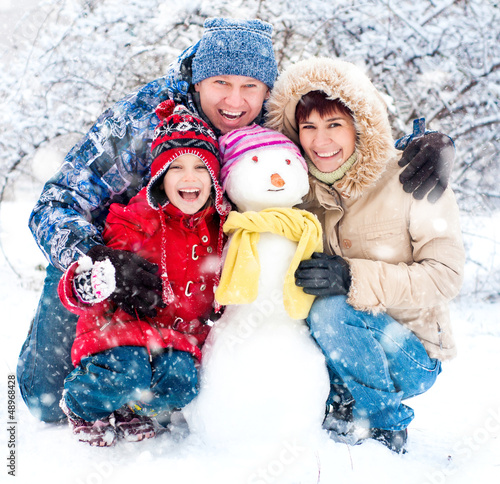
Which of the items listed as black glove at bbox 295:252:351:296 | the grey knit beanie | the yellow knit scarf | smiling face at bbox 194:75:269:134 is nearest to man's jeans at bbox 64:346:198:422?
the yellow knit scarf

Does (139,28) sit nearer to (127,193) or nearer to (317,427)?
(127,193)

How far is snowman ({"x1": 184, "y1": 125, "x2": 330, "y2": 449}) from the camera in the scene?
162cm

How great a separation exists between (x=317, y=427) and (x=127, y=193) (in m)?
1.30

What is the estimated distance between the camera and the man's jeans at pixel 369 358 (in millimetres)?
1775

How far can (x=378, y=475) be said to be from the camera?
1513mm

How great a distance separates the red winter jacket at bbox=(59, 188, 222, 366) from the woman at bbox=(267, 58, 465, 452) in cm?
42

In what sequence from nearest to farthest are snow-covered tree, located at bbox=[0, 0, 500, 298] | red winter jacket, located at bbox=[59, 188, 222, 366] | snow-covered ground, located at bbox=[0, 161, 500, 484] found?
snow-covered ground, located at bbox=[0, 161, 500, 484], red winter jacket, located at bbox=[59, 188, 222, 366], snow-covered tree, located at bbox=[0, 0, 500, 298]

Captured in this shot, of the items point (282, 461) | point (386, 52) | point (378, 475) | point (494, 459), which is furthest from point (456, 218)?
point (386, 52)

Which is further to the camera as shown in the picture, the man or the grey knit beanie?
the grey knit beanie

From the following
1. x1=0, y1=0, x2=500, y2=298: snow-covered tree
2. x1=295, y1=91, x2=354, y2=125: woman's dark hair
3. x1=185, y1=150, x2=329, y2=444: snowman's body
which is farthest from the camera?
x1=0, y1=0, x2=500, y2=298: snow-covered tree

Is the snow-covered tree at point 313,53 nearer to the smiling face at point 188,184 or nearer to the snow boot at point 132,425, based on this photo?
the smiling face at point 188,184

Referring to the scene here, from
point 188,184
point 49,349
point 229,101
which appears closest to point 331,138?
point 229,101

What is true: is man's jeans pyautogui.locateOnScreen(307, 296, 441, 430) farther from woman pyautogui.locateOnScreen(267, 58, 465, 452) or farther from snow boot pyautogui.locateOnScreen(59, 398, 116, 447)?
snow boot pyautogui.locateOnScreen(59, 398, 116, 447)

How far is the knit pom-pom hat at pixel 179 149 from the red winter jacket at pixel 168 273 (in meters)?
0.06
